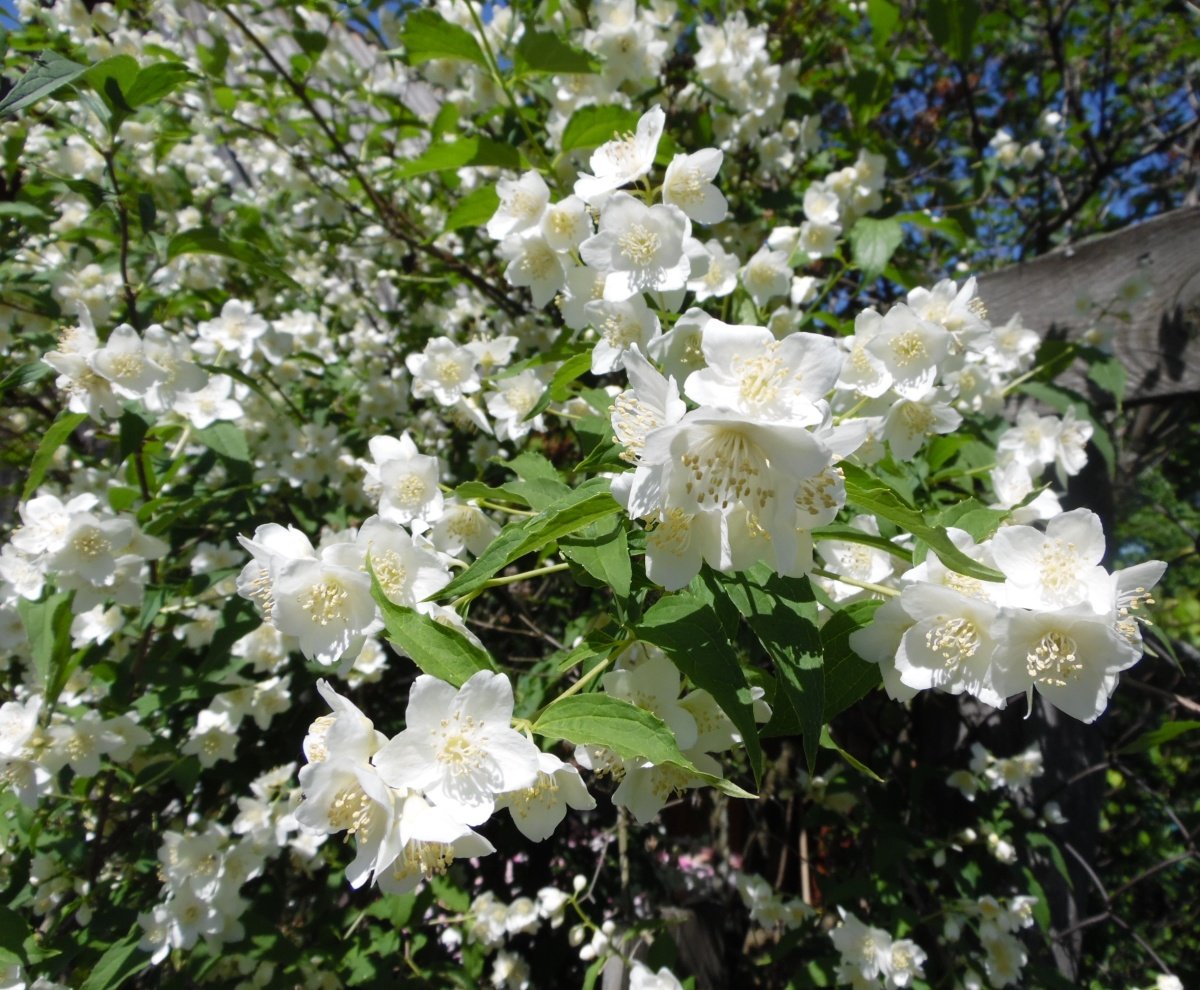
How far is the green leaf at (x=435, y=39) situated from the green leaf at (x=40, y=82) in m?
0.77

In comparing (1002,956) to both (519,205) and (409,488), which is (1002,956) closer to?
(409,488)

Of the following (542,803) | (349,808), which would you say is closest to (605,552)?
(542,803)

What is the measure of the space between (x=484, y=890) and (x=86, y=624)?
5.10ft

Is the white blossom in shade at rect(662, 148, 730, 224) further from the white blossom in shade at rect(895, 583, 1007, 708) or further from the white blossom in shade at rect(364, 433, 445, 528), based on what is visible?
the white blossom in shade at rect(895, 583, 1007, 708)

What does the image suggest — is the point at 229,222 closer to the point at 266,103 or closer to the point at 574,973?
the point at 266,103

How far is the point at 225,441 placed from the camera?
2.04 meters

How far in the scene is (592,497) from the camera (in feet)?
3.06

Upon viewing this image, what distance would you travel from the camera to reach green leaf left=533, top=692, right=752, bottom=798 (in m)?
0.87

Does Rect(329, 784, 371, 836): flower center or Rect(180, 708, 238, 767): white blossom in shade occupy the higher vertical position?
Rect(329, 784, 371, 836): flower center

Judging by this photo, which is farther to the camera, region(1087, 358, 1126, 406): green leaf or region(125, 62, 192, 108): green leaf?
region(1087, 358, 1126, 406): green leaf

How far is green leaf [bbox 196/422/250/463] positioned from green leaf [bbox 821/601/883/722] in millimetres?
1626

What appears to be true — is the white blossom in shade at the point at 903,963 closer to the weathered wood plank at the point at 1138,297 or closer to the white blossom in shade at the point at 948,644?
the white blossom in shade at the point at 948,644

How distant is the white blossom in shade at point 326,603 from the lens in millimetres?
1163

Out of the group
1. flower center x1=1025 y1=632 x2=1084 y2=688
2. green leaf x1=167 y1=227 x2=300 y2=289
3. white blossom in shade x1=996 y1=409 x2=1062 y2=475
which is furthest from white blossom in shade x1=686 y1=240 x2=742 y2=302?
green leaf x1=167 y1=227 x2=300 y2=289
